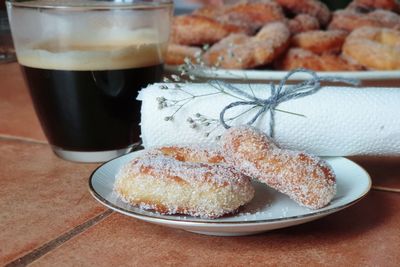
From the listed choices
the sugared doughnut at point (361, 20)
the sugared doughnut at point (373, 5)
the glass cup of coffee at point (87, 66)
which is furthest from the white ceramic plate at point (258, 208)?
the sugared doughnut at point (373, 5)

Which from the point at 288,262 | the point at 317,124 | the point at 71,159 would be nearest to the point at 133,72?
the point at 71,159

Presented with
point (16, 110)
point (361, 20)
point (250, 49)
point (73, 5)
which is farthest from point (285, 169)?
point (361, 20)

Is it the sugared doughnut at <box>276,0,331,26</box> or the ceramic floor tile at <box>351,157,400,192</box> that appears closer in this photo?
the ceramic floor tile at <box>351,157,400,192</box>

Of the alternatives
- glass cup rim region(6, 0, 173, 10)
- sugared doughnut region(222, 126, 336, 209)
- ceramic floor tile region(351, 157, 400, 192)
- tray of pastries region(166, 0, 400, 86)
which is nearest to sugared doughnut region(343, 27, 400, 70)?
tray of pastries region(166, 0, 400, 86)

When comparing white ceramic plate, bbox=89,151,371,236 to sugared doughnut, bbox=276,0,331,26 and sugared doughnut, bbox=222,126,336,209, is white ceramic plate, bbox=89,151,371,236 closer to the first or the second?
sugared doughnut, bbox=222,126,336,209

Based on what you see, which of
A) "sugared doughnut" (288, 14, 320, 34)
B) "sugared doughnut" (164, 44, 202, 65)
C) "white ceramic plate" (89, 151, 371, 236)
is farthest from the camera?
"sugared doughnut" (288, 14, 320, 34)

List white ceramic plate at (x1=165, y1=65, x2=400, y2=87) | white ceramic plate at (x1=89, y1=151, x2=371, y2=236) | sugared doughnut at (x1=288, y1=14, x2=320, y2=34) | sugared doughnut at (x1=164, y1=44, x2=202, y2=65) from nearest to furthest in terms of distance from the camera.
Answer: white ceramic plate at (x1=89, y1=151, x2=371, y2=236)
white ceramic plate at (x1=165, y1=65, x2=400, y2=87)
sugared doughnut at (x1=164, y1=44, x2=202, y2=65)
sugared doughnut at (x1=288, y1=14, x2=320, y2=34)

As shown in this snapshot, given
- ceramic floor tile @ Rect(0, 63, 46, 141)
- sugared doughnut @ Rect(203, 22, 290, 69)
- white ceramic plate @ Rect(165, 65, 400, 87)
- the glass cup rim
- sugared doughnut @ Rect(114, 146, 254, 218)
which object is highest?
the glass cup rim

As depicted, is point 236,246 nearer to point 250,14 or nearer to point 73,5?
point 73,5
